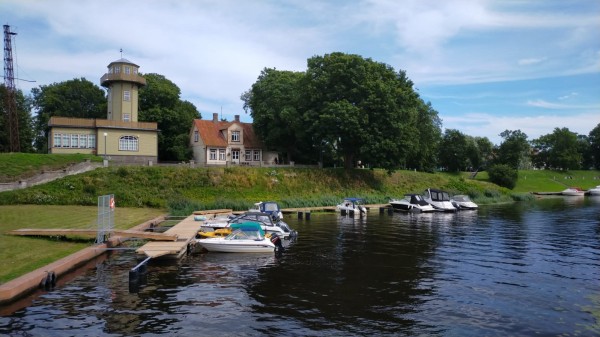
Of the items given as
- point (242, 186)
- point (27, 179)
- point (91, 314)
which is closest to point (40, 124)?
point (27, 179)

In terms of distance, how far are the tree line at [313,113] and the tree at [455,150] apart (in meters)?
11.3

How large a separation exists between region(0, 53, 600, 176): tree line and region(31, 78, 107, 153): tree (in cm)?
17

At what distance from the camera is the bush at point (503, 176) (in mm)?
93875

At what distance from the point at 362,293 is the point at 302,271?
169 inches

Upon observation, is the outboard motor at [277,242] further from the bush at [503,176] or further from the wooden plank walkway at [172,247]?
the bush at [503,176]

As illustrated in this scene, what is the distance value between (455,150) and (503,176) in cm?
1629

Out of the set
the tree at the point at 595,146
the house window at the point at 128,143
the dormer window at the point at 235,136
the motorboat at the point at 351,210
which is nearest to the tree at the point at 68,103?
the house window at the point at 128,143

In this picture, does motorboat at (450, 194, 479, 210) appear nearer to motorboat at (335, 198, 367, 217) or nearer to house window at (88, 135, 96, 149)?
motorboat at (335, 198, 367, 217)

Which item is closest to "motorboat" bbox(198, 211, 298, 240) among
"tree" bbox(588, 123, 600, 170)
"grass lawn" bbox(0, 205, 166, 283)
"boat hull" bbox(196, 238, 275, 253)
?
"boat hull" bbox(196, 238, 275, 253)

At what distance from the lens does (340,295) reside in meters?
16.2

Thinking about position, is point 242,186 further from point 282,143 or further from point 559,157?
point 559,157

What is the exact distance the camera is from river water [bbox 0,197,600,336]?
12.9 m

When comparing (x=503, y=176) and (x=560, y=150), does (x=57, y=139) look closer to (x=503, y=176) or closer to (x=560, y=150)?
(x=503, y=176)

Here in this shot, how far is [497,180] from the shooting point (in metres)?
95.2
